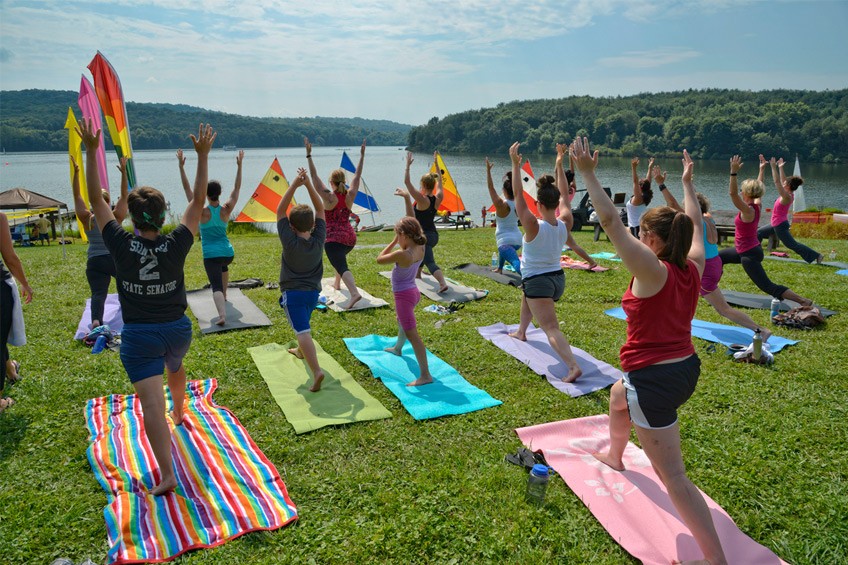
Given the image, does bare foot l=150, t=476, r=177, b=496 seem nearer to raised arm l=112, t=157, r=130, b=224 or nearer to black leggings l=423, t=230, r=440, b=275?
raised arm l=112, t=157, r=130, b=224

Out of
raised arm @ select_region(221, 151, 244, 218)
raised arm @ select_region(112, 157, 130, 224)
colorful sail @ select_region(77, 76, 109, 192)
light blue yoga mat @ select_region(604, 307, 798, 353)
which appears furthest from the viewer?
colorful sail @ select_region(77, 76, 109, 192)

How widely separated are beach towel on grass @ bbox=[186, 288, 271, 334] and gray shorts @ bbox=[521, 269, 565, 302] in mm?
3689

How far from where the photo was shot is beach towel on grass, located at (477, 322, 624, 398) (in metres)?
5.28

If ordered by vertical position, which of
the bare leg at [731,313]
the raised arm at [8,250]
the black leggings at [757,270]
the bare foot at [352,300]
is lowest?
the bare foot at [352,300]

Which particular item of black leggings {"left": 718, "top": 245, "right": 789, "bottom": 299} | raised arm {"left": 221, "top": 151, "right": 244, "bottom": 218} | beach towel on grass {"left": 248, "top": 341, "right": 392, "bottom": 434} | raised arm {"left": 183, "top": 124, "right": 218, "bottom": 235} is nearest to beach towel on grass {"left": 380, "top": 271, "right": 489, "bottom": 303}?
raised arm {"left": 221, "top": 151, "right": 244, "bottom": 218}

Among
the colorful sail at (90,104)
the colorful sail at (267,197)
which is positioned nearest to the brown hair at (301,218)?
the colorful sail at (90,104)

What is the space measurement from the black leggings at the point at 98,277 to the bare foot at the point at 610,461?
5.71m

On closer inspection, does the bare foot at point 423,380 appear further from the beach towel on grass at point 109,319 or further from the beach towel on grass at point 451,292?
the beach towel on grass at point 109,319

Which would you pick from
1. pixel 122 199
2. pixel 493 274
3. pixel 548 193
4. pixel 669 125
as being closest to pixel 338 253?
pixel 122 199

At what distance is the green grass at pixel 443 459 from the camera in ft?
10.2

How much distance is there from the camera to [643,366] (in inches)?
113

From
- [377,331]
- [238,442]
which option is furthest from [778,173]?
[238,442]

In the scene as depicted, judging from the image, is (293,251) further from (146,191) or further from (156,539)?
(156,539)

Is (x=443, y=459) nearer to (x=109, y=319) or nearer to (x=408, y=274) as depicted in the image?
(x=408, y=274)
